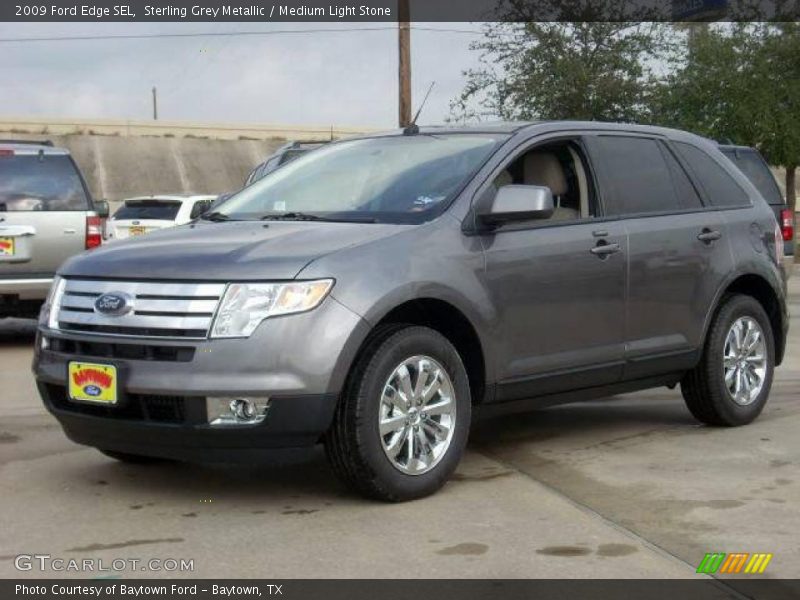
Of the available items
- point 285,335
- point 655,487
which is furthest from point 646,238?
point 285,335

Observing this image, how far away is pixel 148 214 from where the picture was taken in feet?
60.2

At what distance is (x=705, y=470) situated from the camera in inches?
246

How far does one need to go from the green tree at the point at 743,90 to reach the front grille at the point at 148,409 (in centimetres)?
2397

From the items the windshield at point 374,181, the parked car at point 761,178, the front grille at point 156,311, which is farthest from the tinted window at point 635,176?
the parked car at point 761,178

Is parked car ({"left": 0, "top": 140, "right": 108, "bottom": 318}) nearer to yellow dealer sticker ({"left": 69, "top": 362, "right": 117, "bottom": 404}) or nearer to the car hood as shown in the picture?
the car hood

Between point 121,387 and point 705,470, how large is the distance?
2.92m

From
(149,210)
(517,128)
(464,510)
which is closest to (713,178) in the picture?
(517,128)

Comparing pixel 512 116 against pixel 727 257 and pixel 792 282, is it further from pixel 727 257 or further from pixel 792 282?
pixel 727 257

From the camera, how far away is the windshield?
6047 mm

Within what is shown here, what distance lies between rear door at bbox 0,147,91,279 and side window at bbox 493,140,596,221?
6.22 m

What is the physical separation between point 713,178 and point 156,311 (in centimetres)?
378

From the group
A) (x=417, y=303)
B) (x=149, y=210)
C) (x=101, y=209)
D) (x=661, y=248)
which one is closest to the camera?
(x=417, y=303)

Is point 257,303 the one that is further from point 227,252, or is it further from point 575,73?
point 575,73

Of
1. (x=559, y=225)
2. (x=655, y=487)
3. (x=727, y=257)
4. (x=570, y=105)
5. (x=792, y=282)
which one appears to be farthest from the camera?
(x=570, y=105)
